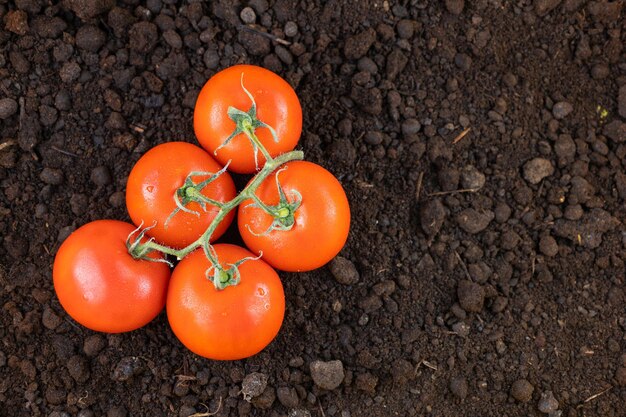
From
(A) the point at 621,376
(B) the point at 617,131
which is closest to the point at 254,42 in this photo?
(B) the point at 617,131

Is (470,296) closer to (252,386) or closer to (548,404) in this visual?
(548,404)

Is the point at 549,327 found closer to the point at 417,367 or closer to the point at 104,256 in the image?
the point at 417,367

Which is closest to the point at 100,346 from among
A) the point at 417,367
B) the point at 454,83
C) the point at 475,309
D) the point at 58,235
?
the point at 58,235

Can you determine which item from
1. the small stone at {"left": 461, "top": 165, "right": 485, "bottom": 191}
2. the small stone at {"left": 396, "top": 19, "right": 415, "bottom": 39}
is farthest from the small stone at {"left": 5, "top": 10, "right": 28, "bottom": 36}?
the small stone at {"left": 461, "top": 165, "right": 485, "bottom": 191}

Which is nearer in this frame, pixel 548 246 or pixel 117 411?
pixel 117 411

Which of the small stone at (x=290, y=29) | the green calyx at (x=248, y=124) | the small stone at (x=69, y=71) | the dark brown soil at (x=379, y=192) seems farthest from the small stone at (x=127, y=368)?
the small stone at (x=290, y=29)

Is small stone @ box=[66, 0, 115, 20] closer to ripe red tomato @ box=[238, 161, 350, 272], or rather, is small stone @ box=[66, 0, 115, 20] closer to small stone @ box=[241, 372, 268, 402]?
ripe red tomato @ box=[238, 161, 350, 272]

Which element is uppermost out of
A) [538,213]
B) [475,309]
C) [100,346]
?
Result: [538,213]
